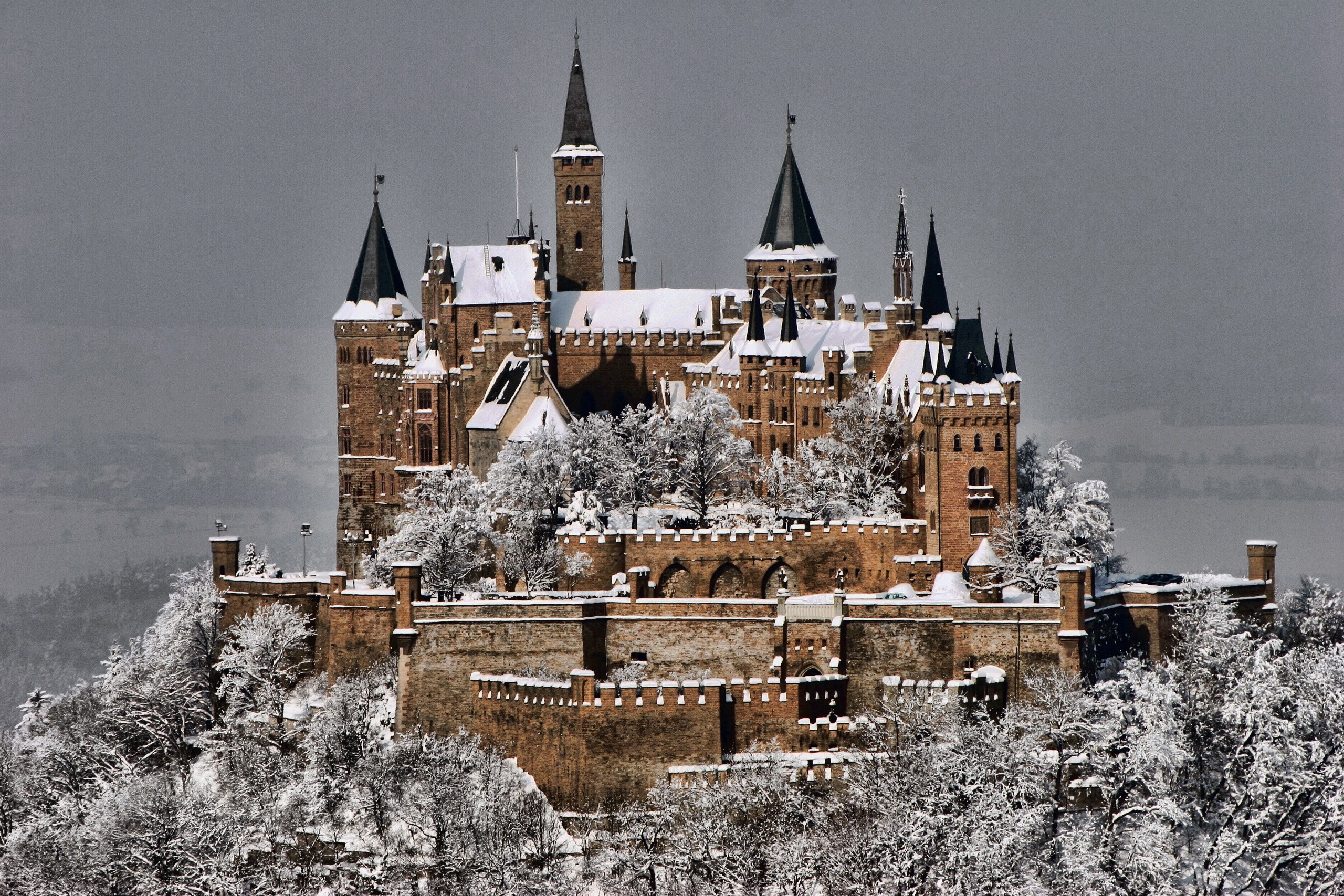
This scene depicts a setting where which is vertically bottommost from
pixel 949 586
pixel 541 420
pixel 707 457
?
pixel 949 586

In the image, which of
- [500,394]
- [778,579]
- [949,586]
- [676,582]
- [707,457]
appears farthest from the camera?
[500,394]

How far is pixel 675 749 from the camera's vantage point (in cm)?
7275

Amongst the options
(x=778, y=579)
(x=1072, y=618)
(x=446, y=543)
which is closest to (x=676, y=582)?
(x=778, y=579)

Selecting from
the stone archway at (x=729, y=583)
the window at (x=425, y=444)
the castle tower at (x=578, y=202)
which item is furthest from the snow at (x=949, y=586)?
the castle tower at (x=578, y=202)

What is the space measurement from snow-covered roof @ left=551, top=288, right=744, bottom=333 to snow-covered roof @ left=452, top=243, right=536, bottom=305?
11.2 feet

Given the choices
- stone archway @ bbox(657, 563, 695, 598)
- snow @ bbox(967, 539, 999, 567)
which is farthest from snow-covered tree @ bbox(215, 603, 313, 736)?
snow @ bbox(967, 539, 999, 567)

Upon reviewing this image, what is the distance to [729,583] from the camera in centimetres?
8538

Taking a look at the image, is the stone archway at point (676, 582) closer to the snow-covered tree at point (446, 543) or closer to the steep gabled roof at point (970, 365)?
the snow-covered tree at point (446, 543)

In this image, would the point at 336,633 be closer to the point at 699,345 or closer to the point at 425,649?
the point at 425,649

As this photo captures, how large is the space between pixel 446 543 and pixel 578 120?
35971mm

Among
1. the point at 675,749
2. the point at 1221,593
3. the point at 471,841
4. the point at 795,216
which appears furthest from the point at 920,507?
the point at 795,216

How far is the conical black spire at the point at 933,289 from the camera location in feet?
327

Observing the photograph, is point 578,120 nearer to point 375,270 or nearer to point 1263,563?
point 375,270

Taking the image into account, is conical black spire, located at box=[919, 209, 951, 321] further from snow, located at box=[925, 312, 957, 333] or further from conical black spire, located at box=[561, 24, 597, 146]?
conical black spire, located at box=[561, 24, 597, 146]
